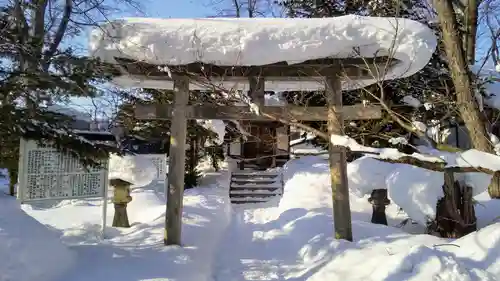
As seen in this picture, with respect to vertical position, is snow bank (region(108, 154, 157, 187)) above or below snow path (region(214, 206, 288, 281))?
above

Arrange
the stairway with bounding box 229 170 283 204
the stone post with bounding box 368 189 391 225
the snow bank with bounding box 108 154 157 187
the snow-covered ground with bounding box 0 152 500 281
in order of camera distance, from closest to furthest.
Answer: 1. the snow-covered ground with bounding box 0 152 500 281
2. the stone post with bounding box 368 189 391 225
3. the snow bank with bounding box 108 154 157 187
4. the stairway with bounding box 229 170 283 204

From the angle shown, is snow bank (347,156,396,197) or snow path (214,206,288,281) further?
snow bank (347,156,396,197)

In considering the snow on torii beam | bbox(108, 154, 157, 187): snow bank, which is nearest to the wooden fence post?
the snow on torii beam

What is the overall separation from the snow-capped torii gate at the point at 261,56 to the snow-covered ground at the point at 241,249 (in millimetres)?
669

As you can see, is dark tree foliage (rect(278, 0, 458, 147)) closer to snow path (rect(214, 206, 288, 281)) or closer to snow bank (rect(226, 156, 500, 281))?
snow bank (rect(226, 156, 500, 281))

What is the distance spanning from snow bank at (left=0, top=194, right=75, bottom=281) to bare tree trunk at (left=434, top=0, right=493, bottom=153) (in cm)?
503

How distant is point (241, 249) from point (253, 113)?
2.35m

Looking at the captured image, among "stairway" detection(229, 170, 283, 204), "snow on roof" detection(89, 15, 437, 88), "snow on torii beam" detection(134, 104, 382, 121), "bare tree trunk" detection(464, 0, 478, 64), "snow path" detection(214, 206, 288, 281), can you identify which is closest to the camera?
"snow path" detection(214, 206, 288, 281)

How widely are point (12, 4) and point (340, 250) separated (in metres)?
5.92

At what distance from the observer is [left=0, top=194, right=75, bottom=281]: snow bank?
13.1 feet

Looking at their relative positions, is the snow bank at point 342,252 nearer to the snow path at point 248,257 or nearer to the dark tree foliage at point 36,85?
the snow path at point 248,257

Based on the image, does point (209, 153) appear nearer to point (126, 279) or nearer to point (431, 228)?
point (431, 228)

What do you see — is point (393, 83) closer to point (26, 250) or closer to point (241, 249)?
point (241, 249)

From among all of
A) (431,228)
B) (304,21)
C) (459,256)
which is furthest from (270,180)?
(459,256)
